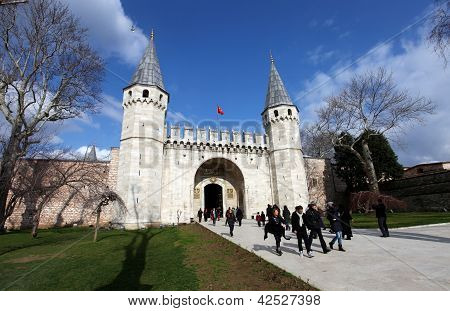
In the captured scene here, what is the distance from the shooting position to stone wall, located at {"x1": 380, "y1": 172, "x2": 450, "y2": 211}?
21.5 m

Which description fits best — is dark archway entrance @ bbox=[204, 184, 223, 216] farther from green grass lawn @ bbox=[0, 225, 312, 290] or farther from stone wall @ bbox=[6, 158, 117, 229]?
green grass lawn @ bbox=[0, 225, 312, 290]

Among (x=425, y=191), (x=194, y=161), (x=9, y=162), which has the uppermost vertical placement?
(x=194, y=161)

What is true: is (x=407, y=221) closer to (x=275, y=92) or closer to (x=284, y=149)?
(x=284, y=149)

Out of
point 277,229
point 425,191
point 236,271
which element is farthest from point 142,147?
point 425,191

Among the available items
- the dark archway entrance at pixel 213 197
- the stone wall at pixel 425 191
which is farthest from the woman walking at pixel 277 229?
the stone wall at pixel 425 191

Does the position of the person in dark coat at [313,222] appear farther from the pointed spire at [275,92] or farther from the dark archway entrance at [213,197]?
the pointed spire at [275,92]

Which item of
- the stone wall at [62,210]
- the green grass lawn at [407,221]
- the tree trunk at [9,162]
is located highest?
the tree trunk at [9,162]

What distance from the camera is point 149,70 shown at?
→ 75.3 ft

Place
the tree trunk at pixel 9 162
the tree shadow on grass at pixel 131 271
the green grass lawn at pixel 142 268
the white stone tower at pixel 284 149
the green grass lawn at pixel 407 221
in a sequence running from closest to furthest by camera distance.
→ 1. the green grass lawn at pixel 142 268
2. the tree shadow on grass at pixel 131 271
3. the green grass lawn at pixel 407 221
4. the tree trunk at pixel 9 162
5. the white stone tower at pixel 284 149

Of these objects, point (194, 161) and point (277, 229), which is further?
point (194, 161)

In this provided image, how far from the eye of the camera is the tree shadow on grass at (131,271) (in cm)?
571

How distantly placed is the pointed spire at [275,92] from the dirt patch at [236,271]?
62.6 ft

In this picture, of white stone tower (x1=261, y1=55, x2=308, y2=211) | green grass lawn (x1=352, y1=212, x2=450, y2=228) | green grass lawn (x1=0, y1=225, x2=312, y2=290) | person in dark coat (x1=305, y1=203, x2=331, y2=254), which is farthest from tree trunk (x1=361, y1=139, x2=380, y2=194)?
person in dark coat (x1=305, y1=203, x2=331, y2=254)

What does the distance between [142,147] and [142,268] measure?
1380cm
